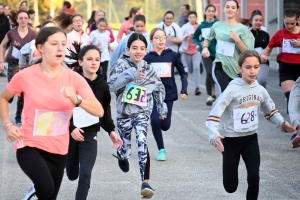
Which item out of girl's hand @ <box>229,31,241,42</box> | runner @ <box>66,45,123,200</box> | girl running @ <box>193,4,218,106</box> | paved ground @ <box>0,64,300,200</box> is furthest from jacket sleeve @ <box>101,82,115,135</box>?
girl running @ <box>193,4,218,106</box>

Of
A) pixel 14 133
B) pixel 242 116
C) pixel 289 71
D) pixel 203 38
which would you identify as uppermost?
pixel 14 133

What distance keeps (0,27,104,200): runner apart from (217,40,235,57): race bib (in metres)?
6.03

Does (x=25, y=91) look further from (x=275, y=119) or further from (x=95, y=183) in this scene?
(x=95, y=183)

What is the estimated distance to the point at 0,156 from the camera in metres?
10.5

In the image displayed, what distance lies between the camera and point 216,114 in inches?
273

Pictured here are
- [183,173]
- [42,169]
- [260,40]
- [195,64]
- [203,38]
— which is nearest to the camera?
[42,169]

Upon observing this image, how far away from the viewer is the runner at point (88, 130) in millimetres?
7012

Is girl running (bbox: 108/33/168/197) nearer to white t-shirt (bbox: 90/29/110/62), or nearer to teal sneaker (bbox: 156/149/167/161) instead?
teal sneaker (bbox: 156/149/167/161)

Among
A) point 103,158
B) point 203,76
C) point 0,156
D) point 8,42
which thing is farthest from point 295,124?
point 203,76

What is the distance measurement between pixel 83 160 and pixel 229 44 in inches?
203

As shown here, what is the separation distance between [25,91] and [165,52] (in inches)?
178

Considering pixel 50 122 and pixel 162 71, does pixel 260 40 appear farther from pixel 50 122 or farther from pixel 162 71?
pixel 50 122

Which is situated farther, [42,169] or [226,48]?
[226,48]

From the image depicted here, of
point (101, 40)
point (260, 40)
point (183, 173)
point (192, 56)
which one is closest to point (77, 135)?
point (183, 173)
